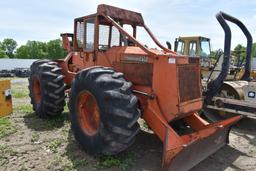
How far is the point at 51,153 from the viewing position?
468 cm

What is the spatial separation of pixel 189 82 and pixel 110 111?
4.92 ft

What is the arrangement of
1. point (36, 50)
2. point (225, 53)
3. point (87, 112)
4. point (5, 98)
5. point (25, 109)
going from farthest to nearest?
1. point (36, 50)
2. point (25, 109)
3. point (5, 98)
4. point (225, 53)
5. point (87, 112)

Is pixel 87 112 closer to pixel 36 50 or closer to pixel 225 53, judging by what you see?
pixel 225 53

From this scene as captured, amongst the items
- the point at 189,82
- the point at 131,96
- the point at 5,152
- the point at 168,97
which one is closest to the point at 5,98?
the point at 5,152

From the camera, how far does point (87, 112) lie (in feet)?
16.1

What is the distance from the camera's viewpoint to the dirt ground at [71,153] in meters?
4.25

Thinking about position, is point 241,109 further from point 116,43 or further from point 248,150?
point 116,43

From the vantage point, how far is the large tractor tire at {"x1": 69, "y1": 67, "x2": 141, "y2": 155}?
4047 mm

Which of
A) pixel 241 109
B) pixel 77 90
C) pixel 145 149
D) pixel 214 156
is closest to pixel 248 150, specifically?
pixel 214 156

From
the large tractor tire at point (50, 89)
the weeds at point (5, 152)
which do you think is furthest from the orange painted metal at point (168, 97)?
the large tractor tire at point (50, 89)

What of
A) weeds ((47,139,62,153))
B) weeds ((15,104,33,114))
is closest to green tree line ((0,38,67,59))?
weeds ((15,104,33,114))

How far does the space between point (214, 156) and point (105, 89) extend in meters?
2.27

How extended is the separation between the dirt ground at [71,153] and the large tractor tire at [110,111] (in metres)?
0.27

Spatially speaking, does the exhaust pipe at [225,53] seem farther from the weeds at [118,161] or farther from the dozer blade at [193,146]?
the weeds at [118,161]
